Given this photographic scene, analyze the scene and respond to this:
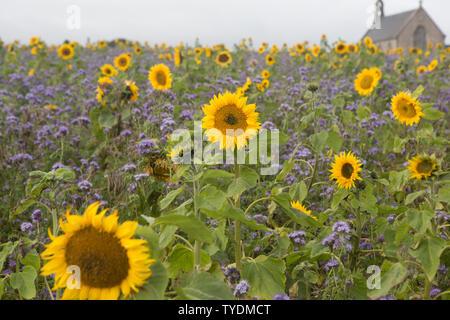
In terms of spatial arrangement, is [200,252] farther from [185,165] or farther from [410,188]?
[410,188]

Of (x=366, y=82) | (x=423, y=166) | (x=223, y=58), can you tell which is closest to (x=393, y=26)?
(x=223, y=58)

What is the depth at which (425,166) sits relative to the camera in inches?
87.8

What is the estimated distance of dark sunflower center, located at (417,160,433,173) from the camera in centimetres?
221

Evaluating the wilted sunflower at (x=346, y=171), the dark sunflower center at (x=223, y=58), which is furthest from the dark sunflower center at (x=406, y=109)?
the dark sunflower center at (x=223, y=58)

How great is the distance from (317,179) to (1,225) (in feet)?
9.88

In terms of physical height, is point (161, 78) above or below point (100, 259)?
above

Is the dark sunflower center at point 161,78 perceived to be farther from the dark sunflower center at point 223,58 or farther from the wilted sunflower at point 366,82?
the dark sunflower center at point 223,58

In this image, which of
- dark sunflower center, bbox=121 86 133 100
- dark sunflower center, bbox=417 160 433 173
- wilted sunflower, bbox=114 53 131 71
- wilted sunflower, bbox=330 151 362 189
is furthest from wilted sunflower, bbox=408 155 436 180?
wilted sunflower, bbox=114 53 131 71

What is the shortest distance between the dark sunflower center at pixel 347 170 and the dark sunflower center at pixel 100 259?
1.80m

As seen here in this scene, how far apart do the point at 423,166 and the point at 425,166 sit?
0.01 metres

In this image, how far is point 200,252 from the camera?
185 centimetres

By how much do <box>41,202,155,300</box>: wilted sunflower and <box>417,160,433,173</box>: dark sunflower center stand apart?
1648 mm

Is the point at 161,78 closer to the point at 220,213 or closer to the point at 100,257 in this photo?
the point at 220,213

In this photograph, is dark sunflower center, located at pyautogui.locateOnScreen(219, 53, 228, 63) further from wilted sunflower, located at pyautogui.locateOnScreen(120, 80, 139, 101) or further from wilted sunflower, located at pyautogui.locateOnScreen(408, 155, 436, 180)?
wilted sunflower, located at pyautogui.locateOnScreen(408, 155, 436, 180)
